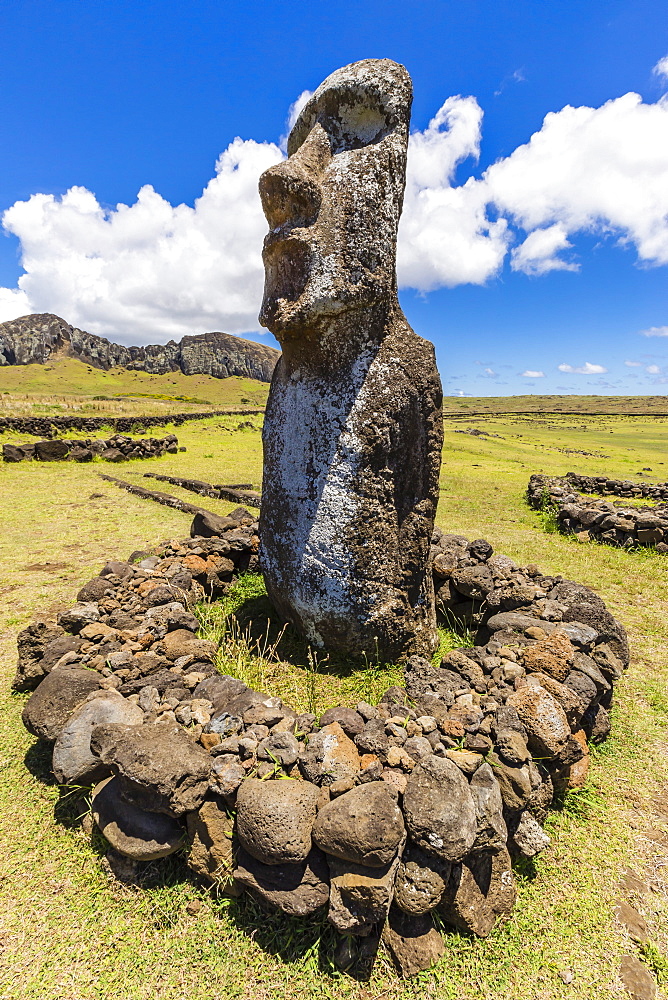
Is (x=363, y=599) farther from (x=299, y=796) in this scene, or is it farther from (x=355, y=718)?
(x=299, y=796)

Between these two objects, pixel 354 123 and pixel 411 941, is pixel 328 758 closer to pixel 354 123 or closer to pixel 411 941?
pixel 411 941

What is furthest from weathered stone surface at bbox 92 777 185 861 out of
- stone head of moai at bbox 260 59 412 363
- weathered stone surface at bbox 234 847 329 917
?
stone head of moai at bbox 260 59 412 363

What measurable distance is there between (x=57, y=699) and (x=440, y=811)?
115 inches

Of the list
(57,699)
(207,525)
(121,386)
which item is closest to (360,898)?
(57,699)

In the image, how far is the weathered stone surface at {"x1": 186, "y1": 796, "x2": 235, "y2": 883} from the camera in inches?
115

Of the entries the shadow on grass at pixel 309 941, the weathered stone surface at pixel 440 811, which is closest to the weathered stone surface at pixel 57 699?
the shadow on grass at pixel 309 941

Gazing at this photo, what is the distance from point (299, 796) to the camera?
2.81 m

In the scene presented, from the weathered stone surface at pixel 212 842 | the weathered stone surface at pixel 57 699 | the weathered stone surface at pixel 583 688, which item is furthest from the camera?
the weathered stone surface at pixel 583 688

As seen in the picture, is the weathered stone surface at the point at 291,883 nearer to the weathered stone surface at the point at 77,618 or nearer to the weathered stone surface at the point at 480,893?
the weathered stone surface at the point at 480,893

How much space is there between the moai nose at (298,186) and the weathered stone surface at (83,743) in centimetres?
425

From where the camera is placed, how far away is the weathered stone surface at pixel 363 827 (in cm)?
256

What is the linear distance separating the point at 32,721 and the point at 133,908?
1577mm

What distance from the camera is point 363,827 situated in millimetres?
2600

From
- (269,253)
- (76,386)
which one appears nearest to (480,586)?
(269,253)
